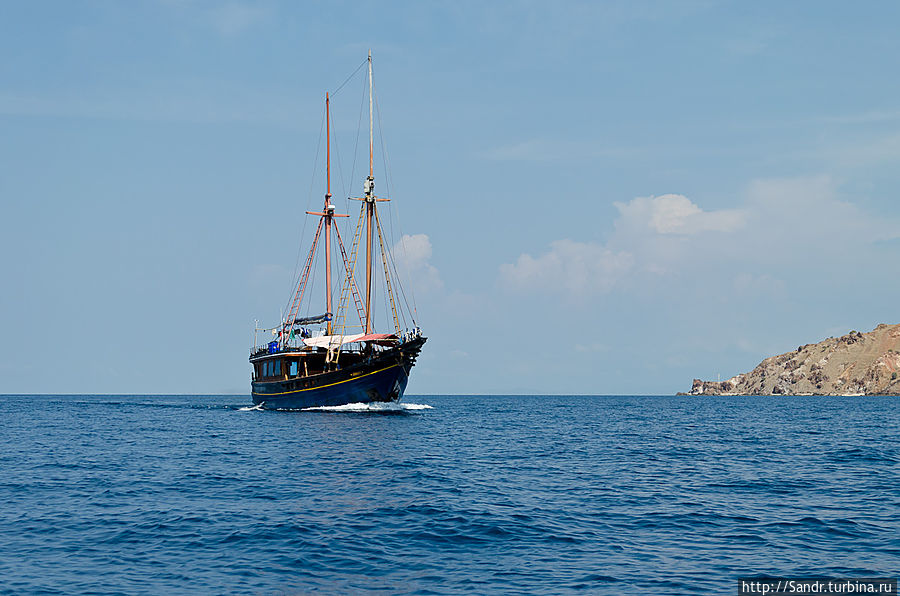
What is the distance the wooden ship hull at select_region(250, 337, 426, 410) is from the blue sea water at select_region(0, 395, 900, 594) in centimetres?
2817

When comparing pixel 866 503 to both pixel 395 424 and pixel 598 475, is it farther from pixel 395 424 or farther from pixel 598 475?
pixel 395 424

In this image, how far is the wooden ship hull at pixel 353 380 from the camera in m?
69.2

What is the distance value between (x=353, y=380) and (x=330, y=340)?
7298mm

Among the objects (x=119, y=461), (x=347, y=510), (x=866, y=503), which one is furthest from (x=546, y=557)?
(x=119, y=461)

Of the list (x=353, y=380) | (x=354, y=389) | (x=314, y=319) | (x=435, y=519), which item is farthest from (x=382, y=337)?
(x=435, y=519)

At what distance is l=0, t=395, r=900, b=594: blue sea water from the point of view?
15.1 meters

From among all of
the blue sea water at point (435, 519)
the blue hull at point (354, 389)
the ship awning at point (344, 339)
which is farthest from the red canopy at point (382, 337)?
the blue sea water at point (435, 519)

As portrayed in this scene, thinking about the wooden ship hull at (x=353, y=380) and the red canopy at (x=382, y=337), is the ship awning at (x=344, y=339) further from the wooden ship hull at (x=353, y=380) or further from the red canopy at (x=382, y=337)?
the wooden ship hull at (x=353, y=380)

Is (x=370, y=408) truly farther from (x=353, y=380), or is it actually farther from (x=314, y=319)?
(x=314, y=319)

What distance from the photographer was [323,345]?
76.6 m

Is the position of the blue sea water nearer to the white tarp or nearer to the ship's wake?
the ship's wake

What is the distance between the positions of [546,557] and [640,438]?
38.6 meters

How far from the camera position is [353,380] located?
69688mm

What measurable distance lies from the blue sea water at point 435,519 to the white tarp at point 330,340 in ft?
107
